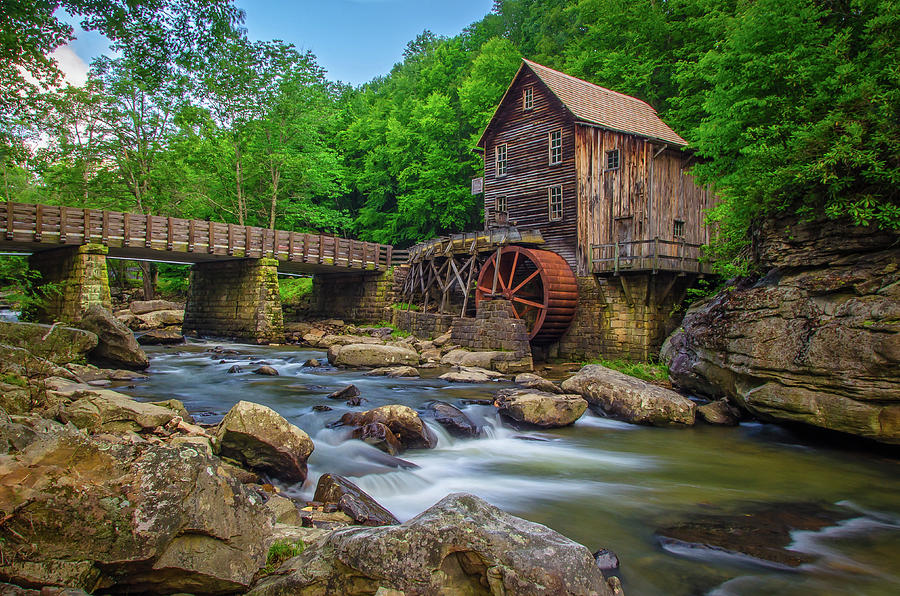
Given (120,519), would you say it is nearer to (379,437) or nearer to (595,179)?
(379,437)

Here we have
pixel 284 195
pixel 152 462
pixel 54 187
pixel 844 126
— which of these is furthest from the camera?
pixel 284 195

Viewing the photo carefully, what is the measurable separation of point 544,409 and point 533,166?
13.2 meters

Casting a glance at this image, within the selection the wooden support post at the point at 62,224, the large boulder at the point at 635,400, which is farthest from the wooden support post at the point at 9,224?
the large boulder at the point at 635,400

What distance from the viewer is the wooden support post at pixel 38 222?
16750 mm

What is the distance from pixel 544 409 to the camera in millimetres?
9078

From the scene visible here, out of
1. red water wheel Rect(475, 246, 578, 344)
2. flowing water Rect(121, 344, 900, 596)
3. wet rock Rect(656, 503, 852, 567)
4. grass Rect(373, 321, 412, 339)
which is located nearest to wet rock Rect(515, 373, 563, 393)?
flowing water Rect(121, 344, 900, 596)

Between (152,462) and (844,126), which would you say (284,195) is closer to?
(844,126)

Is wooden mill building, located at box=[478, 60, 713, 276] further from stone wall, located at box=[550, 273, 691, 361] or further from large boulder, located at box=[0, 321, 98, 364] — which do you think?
large boulder, located at box=[0, 321, 98, 364]

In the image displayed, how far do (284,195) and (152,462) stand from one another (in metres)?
32.2

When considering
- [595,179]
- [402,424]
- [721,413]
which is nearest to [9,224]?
[402,424]

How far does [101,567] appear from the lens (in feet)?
7.76

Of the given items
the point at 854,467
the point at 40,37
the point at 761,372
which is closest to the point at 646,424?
the point at 761,372

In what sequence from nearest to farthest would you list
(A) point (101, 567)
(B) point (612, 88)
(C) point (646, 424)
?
(A) point (101, 567) < (C) point (646, 424) < (B) point (612, 88)

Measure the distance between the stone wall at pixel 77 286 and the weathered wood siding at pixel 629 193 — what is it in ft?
52.7
